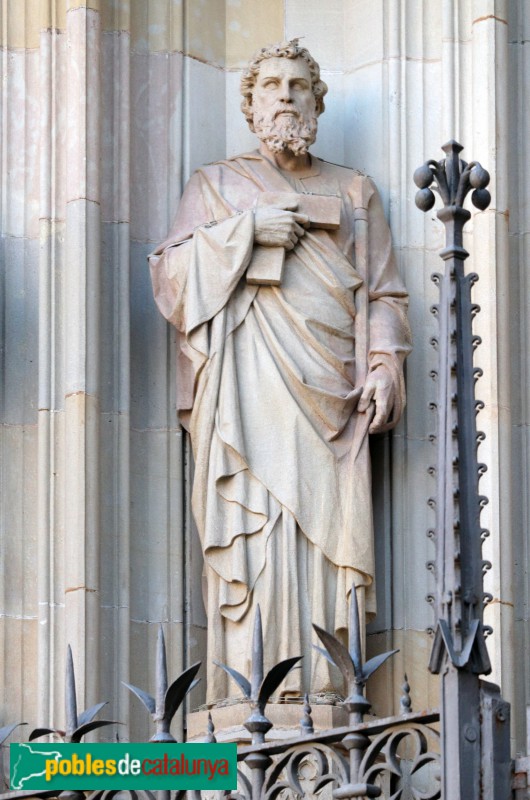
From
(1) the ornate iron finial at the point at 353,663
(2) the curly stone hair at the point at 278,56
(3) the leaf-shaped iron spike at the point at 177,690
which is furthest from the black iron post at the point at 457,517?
(2) the curly stone hair at the point at 278,56

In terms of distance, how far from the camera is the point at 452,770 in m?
7.77

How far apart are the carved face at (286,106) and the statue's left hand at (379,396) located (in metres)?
0.95

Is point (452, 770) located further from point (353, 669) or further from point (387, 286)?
point (387, 286)

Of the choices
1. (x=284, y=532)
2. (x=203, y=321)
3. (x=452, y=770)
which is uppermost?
(x=203, y=321)

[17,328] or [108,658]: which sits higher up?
[17,328]

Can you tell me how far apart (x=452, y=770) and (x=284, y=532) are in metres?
2.61

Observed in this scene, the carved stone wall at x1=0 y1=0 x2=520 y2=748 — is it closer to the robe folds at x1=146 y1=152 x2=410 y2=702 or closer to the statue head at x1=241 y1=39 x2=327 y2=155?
the robe folds at x1=146 y1=152 x2=410 y2=702

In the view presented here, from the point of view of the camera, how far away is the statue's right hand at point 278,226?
34.7 feet

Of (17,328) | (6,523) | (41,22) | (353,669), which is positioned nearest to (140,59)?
(41,22)

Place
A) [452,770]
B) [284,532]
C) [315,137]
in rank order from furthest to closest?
[315,137]
[284,532]
[452,770]

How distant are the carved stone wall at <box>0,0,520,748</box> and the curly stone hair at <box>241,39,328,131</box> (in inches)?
12.5
